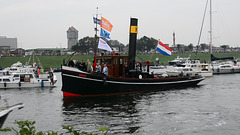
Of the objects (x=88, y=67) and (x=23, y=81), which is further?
(x=23, y=81)

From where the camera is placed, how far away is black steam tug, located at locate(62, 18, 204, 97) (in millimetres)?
27125

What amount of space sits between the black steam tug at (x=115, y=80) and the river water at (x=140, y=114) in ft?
2.98

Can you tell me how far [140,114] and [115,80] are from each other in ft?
27.2

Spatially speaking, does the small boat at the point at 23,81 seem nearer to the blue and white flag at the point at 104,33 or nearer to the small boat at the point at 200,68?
the blue and white flag at the point at 104,33

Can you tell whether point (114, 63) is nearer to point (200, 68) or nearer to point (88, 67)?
point (88, 67)

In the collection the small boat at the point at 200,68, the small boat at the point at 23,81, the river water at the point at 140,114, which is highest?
the small boat at the point at 200,68

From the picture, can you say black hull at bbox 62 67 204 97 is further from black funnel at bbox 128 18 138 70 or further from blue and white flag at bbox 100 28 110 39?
blue and white flag at bbox 100 28 110 39

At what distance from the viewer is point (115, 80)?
28.7 m

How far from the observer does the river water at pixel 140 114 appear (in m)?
17.0

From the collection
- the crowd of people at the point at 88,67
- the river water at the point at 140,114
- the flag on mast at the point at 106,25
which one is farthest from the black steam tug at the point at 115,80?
the flag on mast at the point at 106,25

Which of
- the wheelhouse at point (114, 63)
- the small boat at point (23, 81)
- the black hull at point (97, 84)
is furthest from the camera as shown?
the small boat at point (23, 81)

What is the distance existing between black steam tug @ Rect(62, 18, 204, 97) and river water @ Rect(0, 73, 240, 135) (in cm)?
91

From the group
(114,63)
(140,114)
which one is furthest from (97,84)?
(140,114)

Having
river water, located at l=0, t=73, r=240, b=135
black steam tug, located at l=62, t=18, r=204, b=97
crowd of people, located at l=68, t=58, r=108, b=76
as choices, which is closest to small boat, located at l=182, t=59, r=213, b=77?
black steam tug, located at l=62, t=18, r=204, b=97
